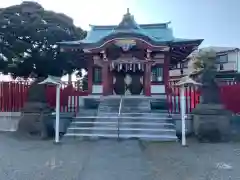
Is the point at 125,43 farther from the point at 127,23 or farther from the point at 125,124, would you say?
the point at 125,124

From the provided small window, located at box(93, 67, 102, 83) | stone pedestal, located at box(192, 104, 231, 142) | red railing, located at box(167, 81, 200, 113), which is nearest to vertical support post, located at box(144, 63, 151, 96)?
red railing, located at box(167, 81, 200, 113)

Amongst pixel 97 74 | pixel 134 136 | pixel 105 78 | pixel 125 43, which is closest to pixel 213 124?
pixel 134 136

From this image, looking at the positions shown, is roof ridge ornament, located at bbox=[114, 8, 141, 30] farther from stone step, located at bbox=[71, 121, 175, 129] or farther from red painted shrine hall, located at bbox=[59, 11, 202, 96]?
stone step, located at bbox=[71, 121, 175, 129]

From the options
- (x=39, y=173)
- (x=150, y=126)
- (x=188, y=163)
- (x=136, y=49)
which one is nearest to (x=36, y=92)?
(x=150, y=126)

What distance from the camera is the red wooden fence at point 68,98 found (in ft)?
45.5

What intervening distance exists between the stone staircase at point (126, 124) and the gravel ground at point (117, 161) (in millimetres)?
750

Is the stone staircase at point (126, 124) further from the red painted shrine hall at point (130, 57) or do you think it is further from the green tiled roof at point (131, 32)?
the green tiled roof at point (131, 32)

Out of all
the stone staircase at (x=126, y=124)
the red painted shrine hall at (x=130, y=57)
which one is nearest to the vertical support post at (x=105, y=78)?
the red painted shrine hall at (x=130, y=57)

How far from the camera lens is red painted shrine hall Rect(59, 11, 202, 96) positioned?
15.2 m

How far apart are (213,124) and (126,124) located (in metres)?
3.38

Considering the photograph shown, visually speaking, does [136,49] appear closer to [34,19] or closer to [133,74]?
[133,74]

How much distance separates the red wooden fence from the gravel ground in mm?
3490

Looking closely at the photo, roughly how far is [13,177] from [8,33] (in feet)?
53.5

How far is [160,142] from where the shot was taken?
10836mm
